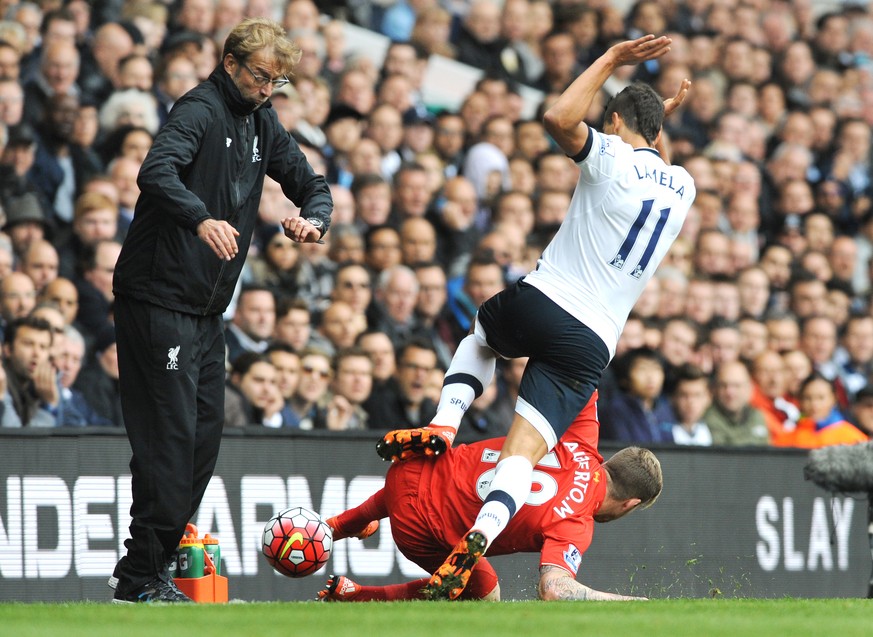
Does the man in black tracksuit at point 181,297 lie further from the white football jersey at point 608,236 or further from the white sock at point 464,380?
the white football jersey at point 608,236

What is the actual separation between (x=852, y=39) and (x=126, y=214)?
1088 centimetres

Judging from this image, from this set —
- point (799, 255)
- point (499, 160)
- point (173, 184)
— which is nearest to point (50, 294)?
point (173, 184)

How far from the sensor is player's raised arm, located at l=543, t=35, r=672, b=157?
663cm

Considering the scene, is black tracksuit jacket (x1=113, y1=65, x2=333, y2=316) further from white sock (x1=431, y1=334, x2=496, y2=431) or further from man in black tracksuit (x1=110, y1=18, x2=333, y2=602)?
white sock (x1=431, y1=334, x2=496, y2=431)

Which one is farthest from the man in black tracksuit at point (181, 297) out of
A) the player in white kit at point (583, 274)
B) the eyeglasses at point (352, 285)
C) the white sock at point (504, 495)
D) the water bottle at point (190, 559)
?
the eyeglasses at point (352, 285)

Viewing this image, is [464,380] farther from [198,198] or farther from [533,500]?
[198,198]

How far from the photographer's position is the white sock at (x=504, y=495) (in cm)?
635

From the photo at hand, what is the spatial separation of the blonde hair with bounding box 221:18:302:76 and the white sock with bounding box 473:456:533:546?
2013mm

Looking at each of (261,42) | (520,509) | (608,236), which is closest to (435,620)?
(520,509)

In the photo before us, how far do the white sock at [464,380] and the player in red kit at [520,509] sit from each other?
210 mm

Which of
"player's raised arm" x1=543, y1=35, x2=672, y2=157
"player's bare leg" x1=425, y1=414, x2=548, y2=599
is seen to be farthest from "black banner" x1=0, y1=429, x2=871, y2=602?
"player's raised arm" x1=543, y1=35, x2=672, y2=157

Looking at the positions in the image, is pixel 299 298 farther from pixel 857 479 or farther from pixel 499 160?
pixel 857 479

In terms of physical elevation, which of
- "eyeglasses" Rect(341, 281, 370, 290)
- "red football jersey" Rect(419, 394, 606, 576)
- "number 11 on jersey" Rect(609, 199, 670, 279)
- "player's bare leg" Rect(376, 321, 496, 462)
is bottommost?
"red football jersey" Rect(419, 394, 606, 576)

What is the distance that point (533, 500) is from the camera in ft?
22.6
